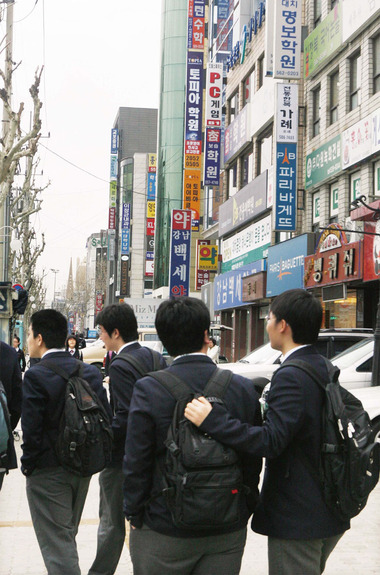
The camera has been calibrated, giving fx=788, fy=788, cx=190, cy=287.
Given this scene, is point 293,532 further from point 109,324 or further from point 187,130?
point 187,130

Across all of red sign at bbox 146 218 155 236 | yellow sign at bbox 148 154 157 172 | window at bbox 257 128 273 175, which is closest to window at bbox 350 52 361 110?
window at bbox 257 128 273 175

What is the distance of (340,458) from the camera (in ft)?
10.5

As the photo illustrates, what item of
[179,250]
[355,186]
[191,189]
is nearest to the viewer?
[355,186]

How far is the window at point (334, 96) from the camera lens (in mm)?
23344

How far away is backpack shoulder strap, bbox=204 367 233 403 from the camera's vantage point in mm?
3105

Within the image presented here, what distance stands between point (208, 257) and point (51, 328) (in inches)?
1392

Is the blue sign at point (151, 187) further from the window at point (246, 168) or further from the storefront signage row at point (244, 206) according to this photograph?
the window at point (246, 168)

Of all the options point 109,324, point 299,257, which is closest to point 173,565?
point 109,324

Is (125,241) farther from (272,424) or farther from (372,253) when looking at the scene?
(272,424)

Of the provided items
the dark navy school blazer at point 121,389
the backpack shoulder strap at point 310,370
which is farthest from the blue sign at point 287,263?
the backpack shoulder strap at point 310,370

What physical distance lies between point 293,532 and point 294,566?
0.18 m

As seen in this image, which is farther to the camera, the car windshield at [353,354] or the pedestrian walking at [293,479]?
the car windshield at [353,354]

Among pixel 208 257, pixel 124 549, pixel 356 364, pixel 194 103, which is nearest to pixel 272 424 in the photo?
pixel 124 549

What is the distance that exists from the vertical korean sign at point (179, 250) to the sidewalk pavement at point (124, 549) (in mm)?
33956
